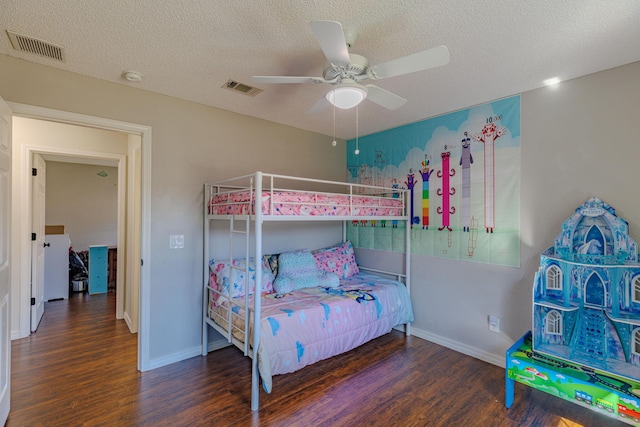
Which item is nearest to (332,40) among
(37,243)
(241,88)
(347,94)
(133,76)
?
(347,94)

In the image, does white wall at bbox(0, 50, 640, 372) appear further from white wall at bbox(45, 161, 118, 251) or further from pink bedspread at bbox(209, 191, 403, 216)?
white wall at bbox(45, 161, 118, 251)

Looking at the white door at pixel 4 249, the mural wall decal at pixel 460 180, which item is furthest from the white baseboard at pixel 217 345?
the mural wall decal at pixel 460 180

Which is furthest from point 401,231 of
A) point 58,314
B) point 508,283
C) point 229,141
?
point 58,314

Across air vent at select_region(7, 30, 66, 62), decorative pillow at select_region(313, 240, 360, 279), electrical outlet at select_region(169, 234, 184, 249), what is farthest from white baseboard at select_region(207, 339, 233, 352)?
air vent at select_region(7, 30, 66, 62)

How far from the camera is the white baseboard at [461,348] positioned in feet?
8.94

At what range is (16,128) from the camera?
317cm

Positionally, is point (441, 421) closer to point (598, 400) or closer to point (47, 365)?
point (598, 400)

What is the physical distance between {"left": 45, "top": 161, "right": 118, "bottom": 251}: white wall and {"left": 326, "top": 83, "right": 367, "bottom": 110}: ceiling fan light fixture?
A: 5924 mm

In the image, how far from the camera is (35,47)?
1.91 m

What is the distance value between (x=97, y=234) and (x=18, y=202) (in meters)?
2.88

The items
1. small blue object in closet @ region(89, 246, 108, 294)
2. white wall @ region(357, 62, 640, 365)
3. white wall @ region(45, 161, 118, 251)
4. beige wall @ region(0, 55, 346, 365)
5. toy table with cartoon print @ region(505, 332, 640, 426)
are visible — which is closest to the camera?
toy table with cartoon print @ region(505, 332, 640, 426)

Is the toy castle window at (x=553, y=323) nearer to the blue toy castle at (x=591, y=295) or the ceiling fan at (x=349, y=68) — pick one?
the blue toy castle at (x=591, y=295)

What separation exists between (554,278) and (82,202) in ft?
23.6

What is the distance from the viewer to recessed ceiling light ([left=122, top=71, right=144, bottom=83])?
2256 millimetres
